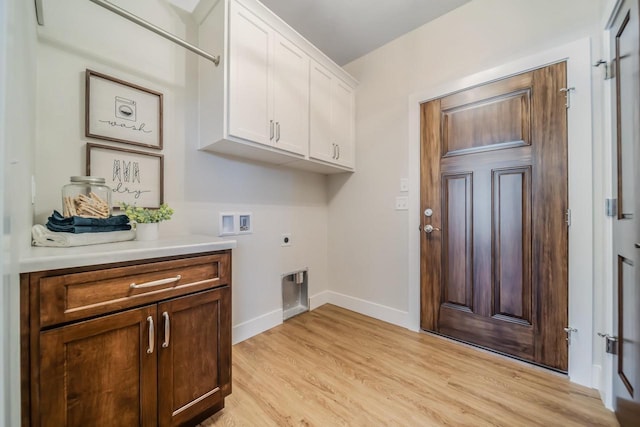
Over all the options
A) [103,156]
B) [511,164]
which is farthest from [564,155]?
[103,156]

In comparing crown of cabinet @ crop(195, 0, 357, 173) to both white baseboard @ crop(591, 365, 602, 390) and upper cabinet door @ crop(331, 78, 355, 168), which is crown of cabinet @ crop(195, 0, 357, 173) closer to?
upper cabinet door @ crop(331, 78, 355, 168)

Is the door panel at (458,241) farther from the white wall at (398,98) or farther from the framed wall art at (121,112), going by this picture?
the framed wall art at (121,112)

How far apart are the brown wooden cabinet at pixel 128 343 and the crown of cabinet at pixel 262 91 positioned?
2.86 feet

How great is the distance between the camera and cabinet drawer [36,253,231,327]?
0.78m

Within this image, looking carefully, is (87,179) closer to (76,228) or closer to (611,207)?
(76,228)

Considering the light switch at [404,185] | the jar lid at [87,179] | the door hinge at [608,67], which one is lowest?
the jar lid at [87,179]

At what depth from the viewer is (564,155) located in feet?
4.88

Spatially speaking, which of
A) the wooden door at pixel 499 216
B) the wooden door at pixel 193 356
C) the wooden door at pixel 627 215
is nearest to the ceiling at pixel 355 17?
the wooden door at pixel 499 216

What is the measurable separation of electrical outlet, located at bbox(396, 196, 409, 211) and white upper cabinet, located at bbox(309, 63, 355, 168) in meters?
0.60

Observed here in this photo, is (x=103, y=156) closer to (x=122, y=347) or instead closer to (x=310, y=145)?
(x=122, y=347)

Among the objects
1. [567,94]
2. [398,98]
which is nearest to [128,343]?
[398,98]

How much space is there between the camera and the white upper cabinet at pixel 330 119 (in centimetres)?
208

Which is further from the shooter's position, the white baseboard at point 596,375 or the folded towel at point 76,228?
the white baseboard at point 596,375

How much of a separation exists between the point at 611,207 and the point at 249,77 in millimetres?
2177
